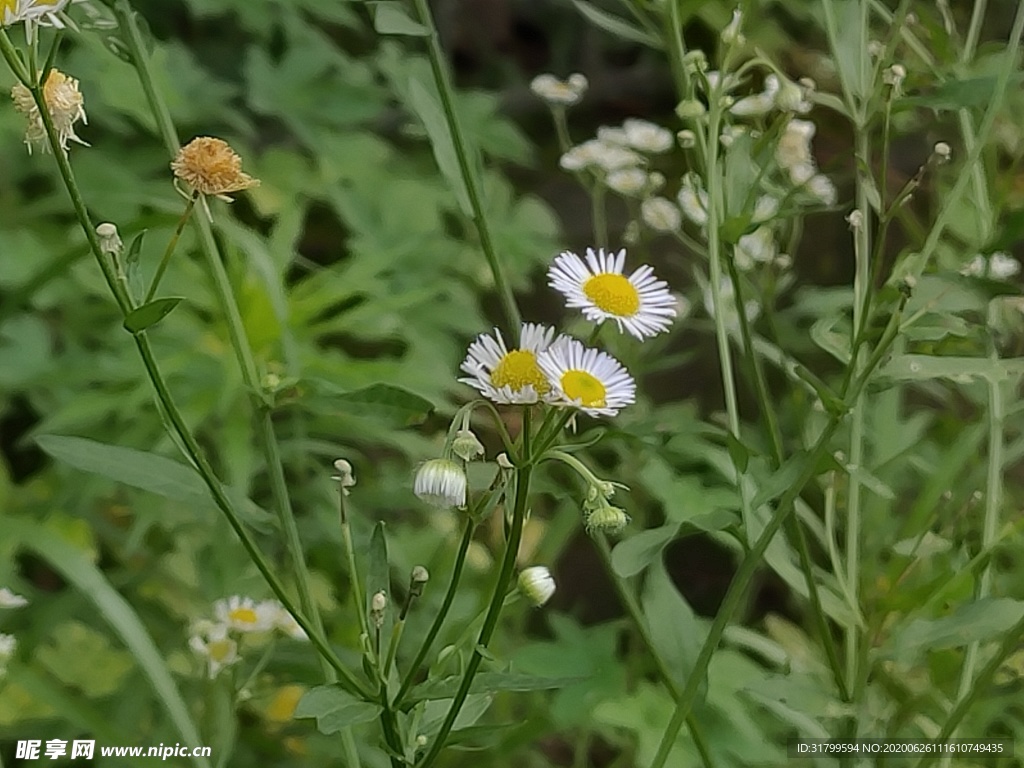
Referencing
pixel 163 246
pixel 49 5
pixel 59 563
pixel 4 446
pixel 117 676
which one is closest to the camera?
pixel 49 5

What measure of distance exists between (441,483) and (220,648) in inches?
11.8

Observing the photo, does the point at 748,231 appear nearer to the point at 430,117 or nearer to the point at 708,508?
the point at 430,117

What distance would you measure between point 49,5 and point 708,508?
0.56 meters

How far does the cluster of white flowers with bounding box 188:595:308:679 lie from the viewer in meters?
0.55

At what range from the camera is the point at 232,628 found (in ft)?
1.82

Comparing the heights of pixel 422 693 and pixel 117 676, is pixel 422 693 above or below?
below

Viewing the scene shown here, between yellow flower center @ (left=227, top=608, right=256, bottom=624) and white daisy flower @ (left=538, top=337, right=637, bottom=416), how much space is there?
0.98 feet

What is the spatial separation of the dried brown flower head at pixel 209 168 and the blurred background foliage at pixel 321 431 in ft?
0.34

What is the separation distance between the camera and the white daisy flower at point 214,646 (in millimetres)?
562

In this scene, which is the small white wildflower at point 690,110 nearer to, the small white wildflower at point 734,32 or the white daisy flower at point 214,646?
the small white wildflower at point 734,32

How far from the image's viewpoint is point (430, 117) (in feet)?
1.66

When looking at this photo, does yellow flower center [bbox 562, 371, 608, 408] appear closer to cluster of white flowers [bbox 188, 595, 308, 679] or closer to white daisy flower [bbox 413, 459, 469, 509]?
white daisy flower [bbox 413, 459, 469, 509]

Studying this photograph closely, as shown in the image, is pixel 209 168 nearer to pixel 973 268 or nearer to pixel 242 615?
pixel 242 615

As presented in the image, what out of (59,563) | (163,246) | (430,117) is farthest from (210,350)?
(430,117)
